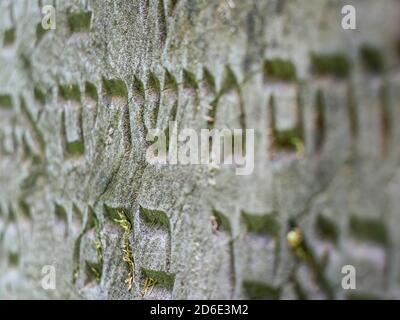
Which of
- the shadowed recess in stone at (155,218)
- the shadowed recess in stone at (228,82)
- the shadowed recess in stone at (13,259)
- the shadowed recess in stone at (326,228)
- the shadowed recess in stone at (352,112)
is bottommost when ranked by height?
the shadowed recess in stone at (13,259)

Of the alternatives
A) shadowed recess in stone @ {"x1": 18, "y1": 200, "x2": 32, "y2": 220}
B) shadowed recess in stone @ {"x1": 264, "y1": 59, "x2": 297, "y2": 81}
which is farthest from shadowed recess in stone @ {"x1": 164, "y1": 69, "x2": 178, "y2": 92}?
shadowed recess in stone @ {"x1": 18, "y1": 200, "x2": 32, "y2": 220}

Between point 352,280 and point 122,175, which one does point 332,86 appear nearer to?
point 352,280

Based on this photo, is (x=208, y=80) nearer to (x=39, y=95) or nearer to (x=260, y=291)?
(x=260, y=291)

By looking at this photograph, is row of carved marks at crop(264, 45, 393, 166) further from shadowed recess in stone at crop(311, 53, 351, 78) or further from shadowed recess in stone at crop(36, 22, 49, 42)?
→ shadowed recess in stone at crop(36, 22, 49, 42)

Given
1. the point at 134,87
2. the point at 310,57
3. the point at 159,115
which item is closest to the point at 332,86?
the point at 310,57

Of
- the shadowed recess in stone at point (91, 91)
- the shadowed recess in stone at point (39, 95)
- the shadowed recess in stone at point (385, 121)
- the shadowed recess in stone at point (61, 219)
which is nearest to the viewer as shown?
the shadowed recess in stone at point (385, 121)

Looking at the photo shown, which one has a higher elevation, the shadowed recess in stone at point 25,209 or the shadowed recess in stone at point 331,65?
the shadowed recess in stone at point 331,65

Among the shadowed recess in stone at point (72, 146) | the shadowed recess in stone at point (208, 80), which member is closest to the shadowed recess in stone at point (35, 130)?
the shadowed recess in stone at point (72, 146)

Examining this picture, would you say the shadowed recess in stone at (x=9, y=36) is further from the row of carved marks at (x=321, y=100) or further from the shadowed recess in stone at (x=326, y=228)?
the shadowed recess in stone at (x=326, y=228)
